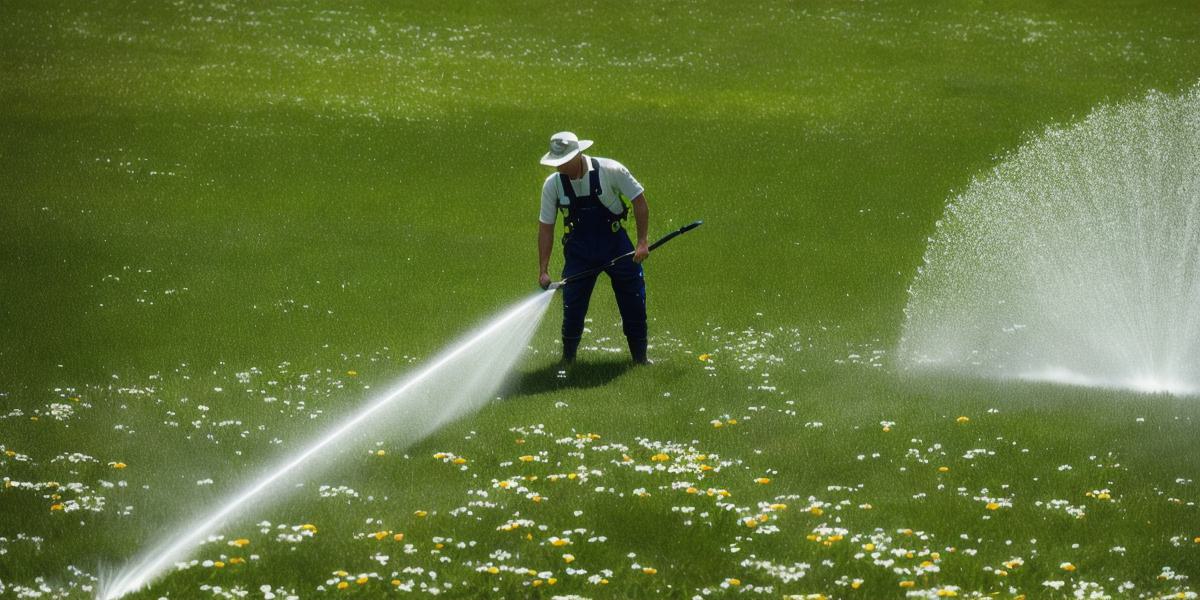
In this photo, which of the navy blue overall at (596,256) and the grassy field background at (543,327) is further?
the navy blue overall at (596,256)

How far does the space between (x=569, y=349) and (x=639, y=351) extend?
718 millimetres

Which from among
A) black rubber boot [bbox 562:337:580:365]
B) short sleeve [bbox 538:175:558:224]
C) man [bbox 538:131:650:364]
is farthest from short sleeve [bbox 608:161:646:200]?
black rubber boot [bbox 562:337:580:365]

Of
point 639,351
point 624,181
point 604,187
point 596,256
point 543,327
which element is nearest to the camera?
point 624,181

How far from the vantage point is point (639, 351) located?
13555 mm

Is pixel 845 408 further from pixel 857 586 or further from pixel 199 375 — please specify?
pixel 199 375

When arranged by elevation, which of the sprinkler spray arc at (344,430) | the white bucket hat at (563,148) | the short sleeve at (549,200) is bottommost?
the sprinkler spray arc at (344,430)

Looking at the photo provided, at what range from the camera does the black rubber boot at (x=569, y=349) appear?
13.6m

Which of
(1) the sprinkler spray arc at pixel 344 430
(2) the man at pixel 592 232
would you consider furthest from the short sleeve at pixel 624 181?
(1) the sprinkler spray arc at pixel 344 430

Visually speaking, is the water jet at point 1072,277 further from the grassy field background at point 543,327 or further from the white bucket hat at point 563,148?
the white bucket hat at point 563,148

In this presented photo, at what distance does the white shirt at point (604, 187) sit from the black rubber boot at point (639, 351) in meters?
1.41

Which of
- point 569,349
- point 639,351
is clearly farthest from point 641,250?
point 569,349

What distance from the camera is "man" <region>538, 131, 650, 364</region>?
12.8m

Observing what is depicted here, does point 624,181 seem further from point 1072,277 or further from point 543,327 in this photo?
point 1072,277

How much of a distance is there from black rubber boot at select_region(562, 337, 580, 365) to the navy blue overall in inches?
6.3
